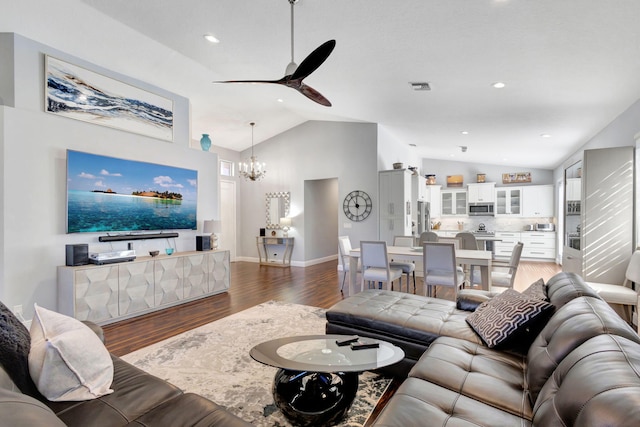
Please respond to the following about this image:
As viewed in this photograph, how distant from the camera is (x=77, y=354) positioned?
1.48 metres

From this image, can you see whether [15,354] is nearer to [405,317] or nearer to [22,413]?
[22,413]

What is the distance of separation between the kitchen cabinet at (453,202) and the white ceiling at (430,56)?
352 cm

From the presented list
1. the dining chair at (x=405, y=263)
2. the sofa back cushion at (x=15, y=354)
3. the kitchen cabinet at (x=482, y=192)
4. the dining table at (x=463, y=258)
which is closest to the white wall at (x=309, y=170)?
→ the dining chair at (x=405, y=263)

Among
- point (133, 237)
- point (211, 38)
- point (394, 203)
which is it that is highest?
point (211, 38)

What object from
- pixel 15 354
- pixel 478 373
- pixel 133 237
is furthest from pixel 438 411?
pixel 133 237

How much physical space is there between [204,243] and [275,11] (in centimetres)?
356

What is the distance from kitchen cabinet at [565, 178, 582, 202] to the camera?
13.2 feet

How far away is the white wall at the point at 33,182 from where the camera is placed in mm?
3365

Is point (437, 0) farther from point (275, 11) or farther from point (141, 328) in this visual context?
point (141, 328)

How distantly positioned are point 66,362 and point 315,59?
7.96 ft

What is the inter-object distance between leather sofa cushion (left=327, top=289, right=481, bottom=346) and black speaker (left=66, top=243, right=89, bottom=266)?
304 centimetres

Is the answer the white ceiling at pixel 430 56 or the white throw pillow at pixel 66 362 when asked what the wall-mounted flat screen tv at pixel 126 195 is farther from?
the white throw pillow at pixel 66 362

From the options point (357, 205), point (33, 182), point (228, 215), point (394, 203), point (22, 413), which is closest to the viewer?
point (22, 413)

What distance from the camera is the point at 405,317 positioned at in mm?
2535
